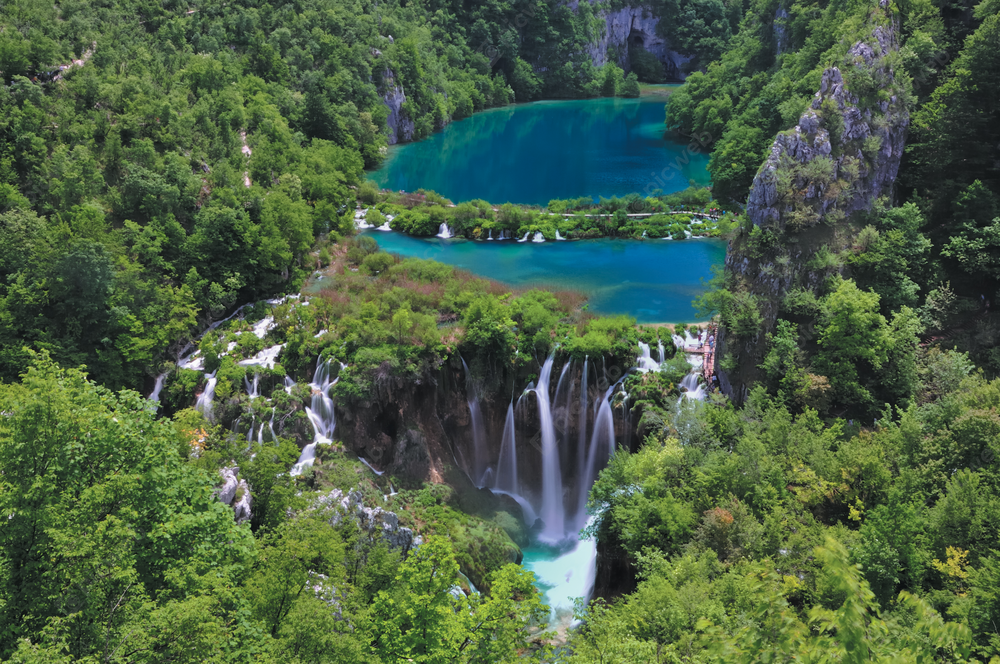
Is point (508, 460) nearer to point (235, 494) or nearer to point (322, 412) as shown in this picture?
point (322, 412)

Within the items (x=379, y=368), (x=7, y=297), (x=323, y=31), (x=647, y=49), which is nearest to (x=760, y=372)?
(x=379, y=368)

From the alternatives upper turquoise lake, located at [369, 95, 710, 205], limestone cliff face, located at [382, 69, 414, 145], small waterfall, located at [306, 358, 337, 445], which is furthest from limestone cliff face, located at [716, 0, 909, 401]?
limestone cliff face, located at [382, 69, 414, 145]

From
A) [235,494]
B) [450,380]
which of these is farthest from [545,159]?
[235,494]

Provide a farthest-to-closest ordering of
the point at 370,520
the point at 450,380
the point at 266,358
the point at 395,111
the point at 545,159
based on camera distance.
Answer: the point at 395,111 < the point at 545,159 < the point at 266,358 < the point at 450,380 < the point at 370,520

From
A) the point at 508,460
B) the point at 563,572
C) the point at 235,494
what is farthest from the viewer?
the point at 508,460

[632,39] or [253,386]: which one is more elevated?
[632,39]
